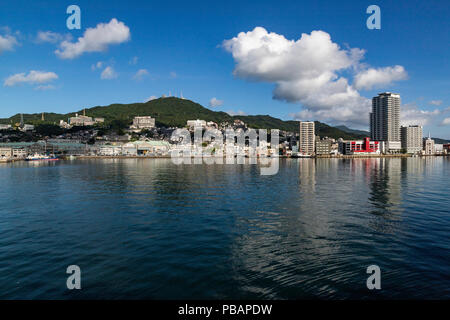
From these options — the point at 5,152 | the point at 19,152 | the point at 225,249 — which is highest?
the point at 19,152

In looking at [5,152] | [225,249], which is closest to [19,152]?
[5,152]

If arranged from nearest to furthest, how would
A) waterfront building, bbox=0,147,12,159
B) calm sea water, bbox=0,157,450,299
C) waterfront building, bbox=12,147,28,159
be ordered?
1. calm sea water, bbox=0,157,450,299
2. waterfront building, bbox=0,147,12,159
3. waterfront building, bbox=12,147,28,159

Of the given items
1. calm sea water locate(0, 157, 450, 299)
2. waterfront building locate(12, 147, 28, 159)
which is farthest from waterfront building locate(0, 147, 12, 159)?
calm sea water locate(0, 157, 450, 299)

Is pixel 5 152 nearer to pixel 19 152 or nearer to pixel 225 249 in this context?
pixel 19 152

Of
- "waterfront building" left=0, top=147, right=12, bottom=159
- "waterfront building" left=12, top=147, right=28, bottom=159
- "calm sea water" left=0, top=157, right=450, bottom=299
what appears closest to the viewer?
"calm sea water" left=0, top=157, right=450, bottom=299

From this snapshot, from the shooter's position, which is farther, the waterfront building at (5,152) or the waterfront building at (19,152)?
the waterfront building at (19,152)

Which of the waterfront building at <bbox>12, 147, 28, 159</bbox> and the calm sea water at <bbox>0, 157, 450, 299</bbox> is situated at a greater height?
the waterfront building at <bbox>12, 147, 28, 159</bbox>

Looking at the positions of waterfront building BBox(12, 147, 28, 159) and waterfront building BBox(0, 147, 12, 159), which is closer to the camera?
waterfront building BBox(0, 147, 12, 159)

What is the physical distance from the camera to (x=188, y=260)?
43.6 ft

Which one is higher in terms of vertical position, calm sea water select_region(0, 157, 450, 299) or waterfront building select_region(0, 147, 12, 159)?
waterfront building select_region(0, 147, 12, 159)

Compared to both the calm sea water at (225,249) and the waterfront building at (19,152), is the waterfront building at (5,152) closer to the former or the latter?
the waterfront building at (19,152)

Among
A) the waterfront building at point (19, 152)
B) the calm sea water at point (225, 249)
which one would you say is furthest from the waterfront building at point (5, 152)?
the calm sea water at point (225, 249)

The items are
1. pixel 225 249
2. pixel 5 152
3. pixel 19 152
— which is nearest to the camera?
pixel 225 249

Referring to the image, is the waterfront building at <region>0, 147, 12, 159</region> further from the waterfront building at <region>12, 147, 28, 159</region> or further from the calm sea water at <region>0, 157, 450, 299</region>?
the calm sea water at <region>0, 157, 450, 299</region>
